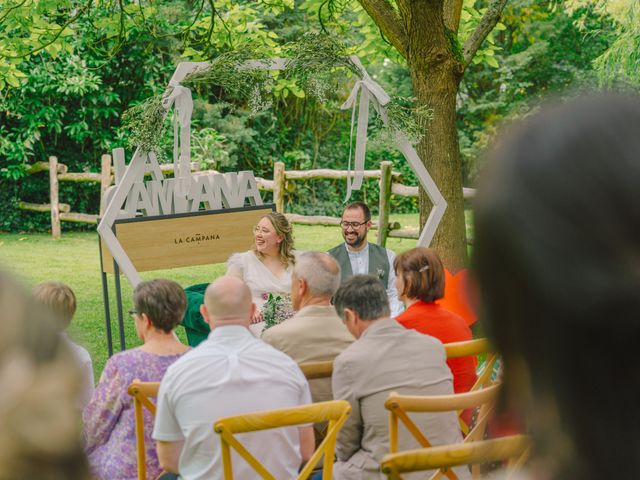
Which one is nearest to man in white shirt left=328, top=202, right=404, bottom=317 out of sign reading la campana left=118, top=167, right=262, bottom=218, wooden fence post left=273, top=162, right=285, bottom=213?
sign reading la campana left=118, top=167, right=262, bottom=218

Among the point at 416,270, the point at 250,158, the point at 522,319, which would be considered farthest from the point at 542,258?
the point at 250,158

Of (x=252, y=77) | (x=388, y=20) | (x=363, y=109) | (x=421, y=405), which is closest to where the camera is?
(x=421, y=405)

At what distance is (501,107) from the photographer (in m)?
23.8

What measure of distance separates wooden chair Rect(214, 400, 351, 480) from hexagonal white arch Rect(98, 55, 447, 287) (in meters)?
3.52

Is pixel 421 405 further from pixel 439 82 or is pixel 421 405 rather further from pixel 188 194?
pixel 439 82

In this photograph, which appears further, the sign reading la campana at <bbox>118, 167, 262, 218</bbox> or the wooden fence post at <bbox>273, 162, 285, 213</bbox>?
the wooden fence post at <bbox>273, 162, 285, 213</bbox>

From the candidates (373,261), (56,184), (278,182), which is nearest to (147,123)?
(373,261)

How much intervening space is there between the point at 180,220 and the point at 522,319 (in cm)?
677

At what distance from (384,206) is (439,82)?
15.5 ft

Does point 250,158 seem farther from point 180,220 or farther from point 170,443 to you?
point 170,443

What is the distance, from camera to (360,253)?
7.07m

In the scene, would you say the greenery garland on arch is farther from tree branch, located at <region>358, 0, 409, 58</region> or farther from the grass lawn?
the grass lawn

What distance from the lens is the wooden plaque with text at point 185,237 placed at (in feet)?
22.9

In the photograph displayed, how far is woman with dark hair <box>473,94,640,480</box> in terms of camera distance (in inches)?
22.0
